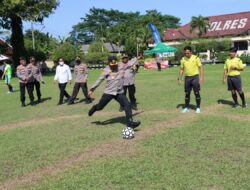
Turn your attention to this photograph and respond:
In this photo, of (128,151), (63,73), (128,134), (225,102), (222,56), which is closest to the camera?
(128,151)

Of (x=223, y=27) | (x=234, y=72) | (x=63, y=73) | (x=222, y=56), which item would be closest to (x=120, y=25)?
(x=223, y=27)

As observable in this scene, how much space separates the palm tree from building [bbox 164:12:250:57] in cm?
122

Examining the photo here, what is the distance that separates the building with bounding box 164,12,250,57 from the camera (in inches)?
2825

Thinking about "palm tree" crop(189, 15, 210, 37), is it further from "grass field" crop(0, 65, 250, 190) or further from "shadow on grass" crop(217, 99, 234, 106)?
"grass field" crop(0, 65, 250, 190)

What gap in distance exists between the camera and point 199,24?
7338 cm

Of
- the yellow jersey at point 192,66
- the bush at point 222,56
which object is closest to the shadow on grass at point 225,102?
the yellow jersey at point 192,66

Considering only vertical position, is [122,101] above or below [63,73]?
below

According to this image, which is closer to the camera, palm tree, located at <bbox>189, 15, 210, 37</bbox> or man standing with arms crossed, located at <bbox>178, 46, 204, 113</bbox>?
man standing with arms crossed, located at <bbox>178, 46, 204, 113</bbox>

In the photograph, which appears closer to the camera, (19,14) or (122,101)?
(122,101)

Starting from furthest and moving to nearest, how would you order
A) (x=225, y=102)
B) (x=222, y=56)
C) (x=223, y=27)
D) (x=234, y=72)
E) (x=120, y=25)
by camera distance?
(x=120, y=25) → (x=223, y=27) → (x=222, y=56) → (x=225, y=102) → (x=234, y=72)

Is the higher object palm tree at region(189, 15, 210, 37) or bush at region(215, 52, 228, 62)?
palm tree at region(189, 15, 210, 37)

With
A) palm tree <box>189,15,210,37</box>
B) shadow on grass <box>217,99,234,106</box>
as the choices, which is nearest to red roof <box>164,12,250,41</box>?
palm tree <box>189,15,210,37</box>

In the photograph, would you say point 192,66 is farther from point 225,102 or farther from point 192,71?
point 225,102

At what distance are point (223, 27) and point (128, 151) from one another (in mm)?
71817
